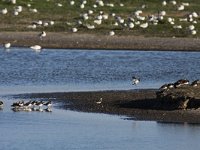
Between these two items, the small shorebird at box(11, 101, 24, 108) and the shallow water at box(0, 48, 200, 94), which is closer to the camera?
the small shorebird at box(11, 101, 24, 108)

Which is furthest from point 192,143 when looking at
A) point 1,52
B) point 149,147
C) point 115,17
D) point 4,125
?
point 115,17

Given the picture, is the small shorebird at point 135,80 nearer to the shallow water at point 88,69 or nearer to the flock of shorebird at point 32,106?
the shallow water at point 88,69

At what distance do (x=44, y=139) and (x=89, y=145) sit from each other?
103 cm

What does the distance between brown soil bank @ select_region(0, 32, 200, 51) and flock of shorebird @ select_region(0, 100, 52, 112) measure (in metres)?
13.4

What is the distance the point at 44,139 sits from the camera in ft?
65.6

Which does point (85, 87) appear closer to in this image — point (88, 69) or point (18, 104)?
point (88, 69)

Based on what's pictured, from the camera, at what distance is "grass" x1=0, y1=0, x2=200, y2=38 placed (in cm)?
4184

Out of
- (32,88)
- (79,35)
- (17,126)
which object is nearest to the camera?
(17,126)

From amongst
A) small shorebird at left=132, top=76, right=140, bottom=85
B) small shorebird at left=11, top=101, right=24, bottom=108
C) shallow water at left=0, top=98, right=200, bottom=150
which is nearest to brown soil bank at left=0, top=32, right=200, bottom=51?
small shorebird at left=132, top=76, right=140, bottom=85

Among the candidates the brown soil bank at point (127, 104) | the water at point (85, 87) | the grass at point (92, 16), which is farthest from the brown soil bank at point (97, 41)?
the brown soil bank at point (127, 104)

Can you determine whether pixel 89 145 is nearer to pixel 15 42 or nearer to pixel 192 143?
pixel 192 143

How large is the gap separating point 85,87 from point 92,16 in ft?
62.1

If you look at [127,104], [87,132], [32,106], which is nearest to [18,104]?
[32,106]

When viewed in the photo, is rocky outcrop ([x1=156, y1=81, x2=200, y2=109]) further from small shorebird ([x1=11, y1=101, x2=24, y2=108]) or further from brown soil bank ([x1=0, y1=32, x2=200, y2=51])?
brown soil bank ([x1=0, y1=32, x2=200, y2=51])
